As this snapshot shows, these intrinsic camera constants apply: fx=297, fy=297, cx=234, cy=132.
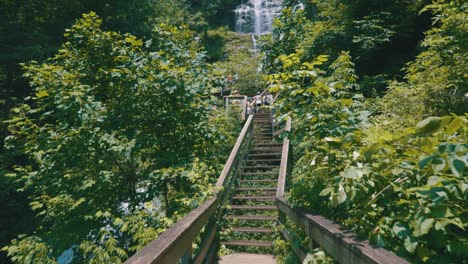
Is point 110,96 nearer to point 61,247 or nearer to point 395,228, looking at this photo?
point 61,247

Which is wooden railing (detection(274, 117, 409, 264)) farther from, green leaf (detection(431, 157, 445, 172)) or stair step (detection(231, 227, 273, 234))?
stair step (detection(231, 227, 273, 234))

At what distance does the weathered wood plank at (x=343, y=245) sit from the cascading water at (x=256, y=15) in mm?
34698

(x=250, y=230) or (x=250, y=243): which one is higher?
(x=250, y=230)

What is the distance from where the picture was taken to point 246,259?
455 cm

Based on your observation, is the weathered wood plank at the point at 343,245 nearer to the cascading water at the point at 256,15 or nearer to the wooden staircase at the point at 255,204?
the wooden staircase at the point at 255,204

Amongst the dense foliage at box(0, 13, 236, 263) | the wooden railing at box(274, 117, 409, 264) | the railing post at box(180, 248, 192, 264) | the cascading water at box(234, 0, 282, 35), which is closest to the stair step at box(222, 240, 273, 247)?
the dense foliage at box(0, 13, 236, 263)

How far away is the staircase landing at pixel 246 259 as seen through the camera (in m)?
4.43

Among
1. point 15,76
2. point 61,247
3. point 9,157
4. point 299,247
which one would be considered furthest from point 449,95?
point 15,76

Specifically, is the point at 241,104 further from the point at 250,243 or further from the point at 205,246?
the point at 205,246

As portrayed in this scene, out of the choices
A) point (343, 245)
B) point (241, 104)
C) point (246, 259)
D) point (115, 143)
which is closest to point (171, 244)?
point (343, 245)

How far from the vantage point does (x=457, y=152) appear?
1203 millimetres

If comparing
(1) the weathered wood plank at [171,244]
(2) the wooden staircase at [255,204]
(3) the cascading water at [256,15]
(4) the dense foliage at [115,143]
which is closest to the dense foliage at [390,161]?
(1) the weathered wood plank at [171,244]

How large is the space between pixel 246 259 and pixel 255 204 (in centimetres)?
241

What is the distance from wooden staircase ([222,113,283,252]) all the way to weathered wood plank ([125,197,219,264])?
110 inches
